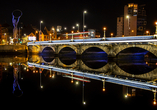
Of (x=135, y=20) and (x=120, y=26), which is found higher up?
(x=135, y=20)

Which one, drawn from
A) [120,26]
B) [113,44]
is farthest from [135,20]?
[113,44]

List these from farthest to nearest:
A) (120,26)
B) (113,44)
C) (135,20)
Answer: (120,26) → (135,20) → (113,44)

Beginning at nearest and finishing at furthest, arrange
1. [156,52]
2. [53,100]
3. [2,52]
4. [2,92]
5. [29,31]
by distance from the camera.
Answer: [53,100] < [2,92] < [156,52] < [2,52] < [29,31]

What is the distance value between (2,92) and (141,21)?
84.6 m

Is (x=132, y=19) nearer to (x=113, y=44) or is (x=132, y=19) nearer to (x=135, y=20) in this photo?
(x=135, y=20)

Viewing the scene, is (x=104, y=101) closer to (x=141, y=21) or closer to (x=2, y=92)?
(x=2, y=92)

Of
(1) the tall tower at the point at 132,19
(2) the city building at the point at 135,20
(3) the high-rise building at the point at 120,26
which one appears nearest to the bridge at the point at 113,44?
(2) the city building at the point at 135,20

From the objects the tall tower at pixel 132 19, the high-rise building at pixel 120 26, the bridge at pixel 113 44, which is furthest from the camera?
the high-rise building at pixel 120 26

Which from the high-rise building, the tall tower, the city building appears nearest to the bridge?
the city building

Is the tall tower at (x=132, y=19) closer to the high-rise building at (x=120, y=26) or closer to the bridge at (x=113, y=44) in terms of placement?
the high-rise building at (x=120, y=26)

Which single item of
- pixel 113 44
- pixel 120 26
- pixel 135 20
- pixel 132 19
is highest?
pixel 132 19

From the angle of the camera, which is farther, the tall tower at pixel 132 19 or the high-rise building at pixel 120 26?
the high-rise building at pixel 120 26

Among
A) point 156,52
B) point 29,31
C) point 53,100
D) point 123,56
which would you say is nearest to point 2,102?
point 53,100

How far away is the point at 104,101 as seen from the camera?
10289 mm
